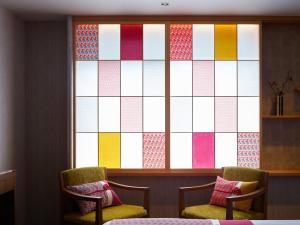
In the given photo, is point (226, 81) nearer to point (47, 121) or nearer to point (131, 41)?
point (131, 41)

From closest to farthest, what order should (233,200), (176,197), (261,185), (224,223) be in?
1. (224,223)
2. (233,200)
3. (261,185)
4. (176,197)

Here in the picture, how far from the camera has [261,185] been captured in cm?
407

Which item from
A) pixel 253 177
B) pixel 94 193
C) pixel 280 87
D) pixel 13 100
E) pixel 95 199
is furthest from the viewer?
pixel 280 87

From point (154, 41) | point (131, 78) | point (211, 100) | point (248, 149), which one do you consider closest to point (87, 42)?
point (131, 78)

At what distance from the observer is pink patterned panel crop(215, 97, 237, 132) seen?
4617 mm

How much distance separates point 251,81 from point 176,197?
5.02ft

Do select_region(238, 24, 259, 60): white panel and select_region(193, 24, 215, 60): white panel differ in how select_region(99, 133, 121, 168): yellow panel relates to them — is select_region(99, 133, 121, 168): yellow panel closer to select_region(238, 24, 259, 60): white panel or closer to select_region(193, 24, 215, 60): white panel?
select_region(193, 24, 215, 60): white panel

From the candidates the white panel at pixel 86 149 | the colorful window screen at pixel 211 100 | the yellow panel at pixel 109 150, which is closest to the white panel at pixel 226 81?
the colorful window screen at pixel 211 100

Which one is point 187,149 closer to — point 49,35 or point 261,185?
point 261,185

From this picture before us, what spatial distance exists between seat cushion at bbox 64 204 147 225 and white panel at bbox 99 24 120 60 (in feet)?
5.45

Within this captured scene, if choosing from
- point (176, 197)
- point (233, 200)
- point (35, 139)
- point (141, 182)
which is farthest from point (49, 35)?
point (233, 200)

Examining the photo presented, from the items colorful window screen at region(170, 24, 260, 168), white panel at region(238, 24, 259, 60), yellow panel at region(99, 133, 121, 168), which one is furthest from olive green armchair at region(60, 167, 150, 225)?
white panel at region(238, 24, 259, 60)

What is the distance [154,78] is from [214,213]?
63.4 inches

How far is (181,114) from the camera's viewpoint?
15.2 ft
